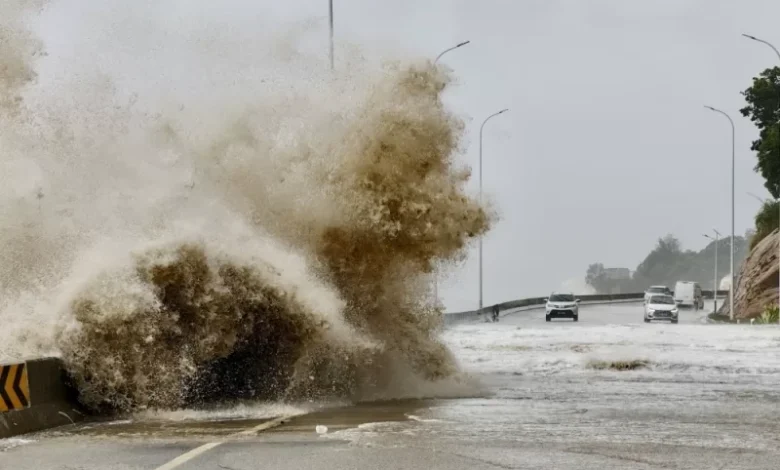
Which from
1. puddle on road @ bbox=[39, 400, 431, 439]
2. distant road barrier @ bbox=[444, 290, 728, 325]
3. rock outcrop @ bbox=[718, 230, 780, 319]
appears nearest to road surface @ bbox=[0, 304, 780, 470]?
puddle on road @ bbox=[39, 400, 431, 439]

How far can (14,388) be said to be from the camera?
508 inches

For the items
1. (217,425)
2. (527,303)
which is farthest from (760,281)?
(217,425)

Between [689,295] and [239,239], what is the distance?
8233 centimetres

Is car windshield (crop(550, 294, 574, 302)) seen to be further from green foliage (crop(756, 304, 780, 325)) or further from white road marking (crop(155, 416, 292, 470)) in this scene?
white road marking (crop(155, 416, 292, 470))

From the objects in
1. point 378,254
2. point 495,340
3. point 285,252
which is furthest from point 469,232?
point 495,340

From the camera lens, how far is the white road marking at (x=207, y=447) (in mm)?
10062

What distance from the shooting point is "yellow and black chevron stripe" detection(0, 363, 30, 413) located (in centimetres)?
1272

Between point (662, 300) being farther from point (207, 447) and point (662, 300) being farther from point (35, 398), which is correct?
point (207, 447)

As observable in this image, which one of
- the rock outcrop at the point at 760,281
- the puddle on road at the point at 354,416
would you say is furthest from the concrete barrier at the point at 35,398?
the rock outcrop at the point at 760,281

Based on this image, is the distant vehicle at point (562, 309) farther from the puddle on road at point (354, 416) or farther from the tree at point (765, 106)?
the puddle on road at point (354, 416)

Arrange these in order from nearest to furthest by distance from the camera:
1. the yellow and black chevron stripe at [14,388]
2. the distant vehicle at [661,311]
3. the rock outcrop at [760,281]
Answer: the yellow and black chevron stripe at [14,388] → the distant vehicle at [661,311] → the rock outcrop at [760,281]

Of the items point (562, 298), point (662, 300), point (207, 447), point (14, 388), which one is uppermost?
point (562, 298)

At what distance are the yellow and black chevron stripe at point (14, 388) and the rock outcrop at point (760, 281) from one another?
61251 millimetres

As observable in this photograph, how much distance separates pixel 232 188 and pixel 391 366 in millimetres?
3252
